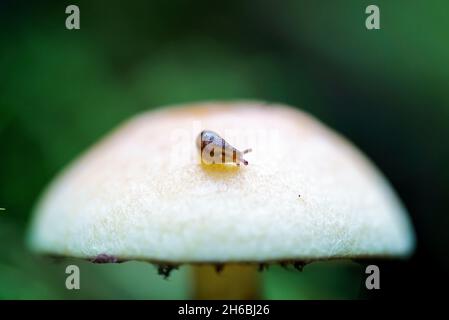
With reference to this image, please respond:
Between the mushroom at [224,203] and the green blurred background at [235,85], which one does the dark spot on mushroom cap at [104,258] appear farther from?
the green blurred background at [235,85]

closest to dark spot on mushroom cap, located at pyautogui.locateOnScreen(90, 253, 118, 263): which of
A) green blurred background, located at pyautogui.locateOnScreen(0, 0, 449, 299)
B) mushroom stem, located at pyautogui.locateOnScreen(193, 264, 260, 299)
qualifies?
mushroom stem, located at pyautogui.locateOnScreen(193, 264, 260, 299)

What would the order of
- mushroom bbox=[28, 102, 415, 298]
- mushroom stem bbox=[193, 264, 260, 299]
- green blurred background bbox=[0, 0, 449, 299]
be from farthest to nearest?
green blurred background bbox=[0, 0, 449, 299]
mushroom stem bbox=[193, 264, 260, 299]
mushroom bbox=[28, 102, 415, 298]

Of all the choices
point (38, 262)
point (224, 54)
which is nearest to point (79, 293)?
point (38, 262)

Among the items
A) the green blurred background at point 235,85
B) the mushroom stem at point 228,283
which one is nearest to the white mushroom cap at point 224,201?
the mushroom stem at point 228,283

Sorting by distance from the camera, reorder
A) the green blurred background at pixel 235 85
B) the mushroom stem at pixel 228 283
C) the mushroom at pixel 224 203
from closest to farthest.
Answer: the mushroom at pixel 224 203 → the mushroom stem at pixel 228 283 → the green blurred background at pixel 235 85

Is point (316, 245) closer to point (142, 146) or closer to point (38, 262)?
point (142, 146)

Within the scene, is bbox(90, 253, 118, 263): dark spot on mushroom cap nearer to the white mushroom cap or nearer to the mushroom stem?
the white mushroom cap

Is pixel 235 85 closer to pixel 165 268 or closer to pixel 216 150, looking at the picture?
pixel 216 150

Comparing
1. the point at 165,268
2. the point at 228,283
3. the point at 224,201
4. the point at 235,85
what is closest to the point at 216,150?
the point at 224,201
